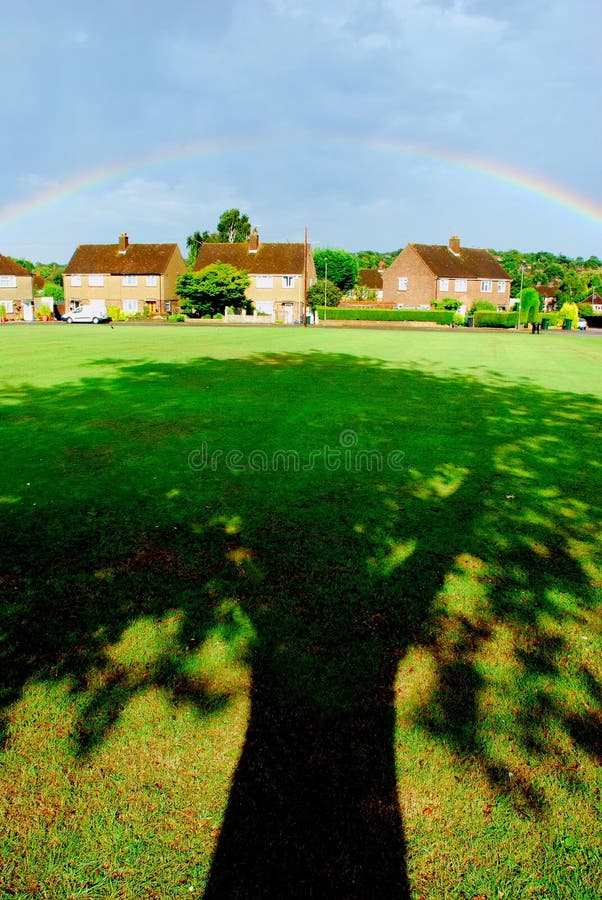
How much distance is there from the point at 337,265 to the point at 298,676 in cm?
9818

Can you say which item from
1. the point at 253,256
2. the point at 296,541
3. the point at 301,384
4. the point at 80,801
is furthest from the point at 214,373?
the point at 253,256

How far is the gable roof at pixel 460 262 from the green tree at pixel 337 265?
1909 cm

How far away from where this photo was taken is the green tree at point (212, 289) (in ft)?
200

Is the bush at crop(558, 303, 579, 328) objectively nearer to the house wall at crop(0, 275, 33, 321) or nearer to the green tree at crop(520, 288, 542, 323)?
the green tree at crop(520, 288, 542, 323)

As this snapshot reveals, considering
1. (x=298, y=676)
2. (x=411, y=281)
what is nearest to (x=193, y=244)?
(x=411, y=281)

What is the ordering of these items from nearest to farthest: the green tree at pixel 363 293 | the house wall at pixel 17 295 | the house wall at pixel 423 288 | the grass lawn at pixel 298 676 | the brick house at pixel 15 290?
the grass lawn at pixel 298 676
the house wall at pixel 423 288
the brick house at pixel 15 290
the house wall at pixel 17 295
the green tree at pixel 363 293

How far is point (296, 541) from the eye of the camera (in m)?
4.93

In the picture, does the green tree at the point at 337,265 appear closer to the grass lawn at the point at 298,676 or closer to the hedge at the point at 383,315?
the hedge at the point at 383,315

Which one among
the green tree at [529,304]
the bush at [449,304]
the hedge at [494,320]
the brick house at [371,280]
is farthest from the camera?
the brick house at [371,280]

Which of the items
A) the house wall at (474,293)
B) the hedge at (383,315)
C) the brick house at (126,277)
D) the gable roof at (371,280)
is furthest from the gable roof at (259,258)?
the gable roof at (371,280)

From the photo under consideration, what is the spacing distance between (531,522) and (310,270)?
77576 mm

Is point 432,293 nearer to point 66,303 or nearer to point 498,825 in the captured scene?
point 66,303

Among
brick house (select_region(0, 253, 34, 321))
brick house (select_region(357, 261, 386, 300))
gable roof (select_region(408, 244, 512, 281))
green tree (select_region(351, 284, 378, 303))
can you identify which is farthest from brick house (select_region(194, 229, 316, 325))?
brick house (select_region(357, 261, 386, 300))

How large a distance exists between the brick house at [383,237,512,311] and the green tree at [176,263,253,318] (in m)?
23.7
